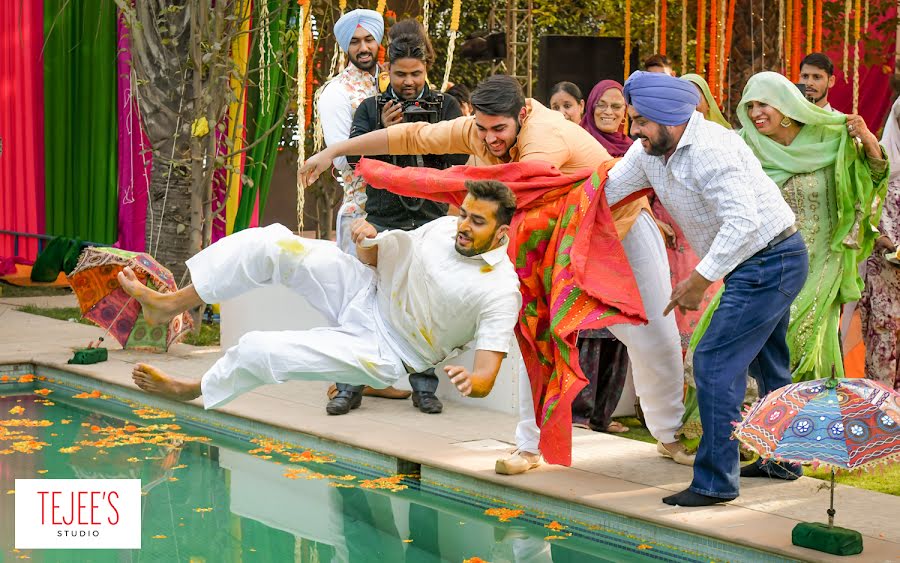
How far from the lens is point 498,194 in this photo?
13.7 ft

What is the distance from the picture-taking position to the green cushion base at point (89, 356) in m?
7.09

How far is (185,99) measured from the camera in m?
8.16

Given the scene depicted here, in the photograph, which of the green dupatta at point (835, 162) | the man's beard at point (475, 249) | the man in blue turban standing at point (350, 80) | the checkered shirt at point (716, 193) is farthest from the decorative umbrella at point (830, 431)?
the man in blue turban standing at point (350, 80)

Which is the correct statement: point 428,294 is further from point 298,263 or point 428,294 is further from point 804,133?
point 804,133

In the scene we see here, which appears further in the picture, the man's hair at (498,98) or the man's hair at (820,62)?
the man's hair at (820,62)

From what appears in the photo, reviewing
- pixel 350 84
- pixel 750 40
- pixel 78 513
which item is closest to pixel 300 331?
pixel 78 513

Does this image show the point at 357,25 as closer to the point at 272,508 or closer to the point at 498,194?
the point at 498,194

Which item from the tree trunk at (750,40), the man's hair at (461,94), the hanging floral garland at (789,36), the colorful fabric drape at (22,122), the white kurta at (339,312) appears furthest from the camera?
the colorful fabric drape at (22,122)

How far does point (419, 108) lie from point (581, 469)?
5.90 ft

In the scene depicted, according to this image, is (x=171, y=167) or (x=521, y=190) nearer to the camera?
(x=521, y=190)

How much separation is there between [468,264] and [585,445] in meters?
1.35

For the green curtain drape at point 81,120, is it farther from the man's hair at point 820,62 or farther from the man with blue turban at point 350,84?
the man's hair at point 820,62

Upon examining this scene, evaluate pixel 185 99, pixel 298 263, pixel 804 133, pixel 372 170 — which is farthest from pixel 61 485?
pixel 185 99

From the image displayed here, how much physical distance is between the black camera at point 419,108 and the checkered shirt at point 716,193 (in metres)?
1.42
